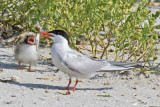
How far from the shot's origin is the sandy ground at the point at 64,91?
12.8 feet

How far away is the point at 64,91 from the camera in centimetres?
447

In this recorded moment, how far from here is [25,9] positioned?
6148 millimetres

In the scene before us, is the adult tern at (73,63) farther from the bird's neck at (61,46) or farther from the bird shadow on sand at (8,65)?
the bird shadow on sand at (8,65)

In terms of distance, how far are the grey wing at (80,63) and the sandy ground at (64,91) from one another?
0.27 m

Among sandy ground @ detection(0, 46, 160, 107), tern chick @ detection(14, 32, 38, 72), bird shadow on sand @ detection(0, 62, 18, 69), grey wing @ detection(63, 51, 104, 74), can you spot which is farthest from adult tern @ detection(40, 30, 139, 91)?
bird shadow on sand @ detection(0, 62, 18, 69)

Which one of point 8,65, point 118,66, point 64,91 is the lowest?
point 64,91

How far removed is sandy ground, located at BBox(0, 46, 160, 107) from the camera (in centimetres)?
391

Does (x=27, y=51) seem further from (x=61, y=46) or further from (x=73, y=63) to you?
(x=73, y=63)

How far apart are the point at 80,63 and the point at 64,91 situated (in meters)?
0.38

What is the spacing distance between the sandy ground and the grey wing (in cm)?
27

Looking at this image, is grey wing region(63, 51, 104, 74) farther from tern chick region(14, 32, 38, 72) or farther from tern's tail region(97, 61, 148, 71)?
tern chick region(14, 32, 38, 72)

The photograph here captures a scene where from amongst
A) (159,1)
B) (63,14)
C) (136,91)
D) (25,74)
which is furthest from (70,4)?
(159,1)

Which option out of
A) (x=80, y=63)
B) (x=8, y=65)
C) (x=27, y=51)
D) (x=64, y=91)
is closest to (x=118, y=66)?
(x=80, y=63)

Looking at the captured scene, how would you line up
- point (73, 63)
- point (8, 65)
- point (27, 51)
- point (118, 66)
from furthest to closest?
point (8, 65), point (27, 51), point (118, 66), point (73, 63)
